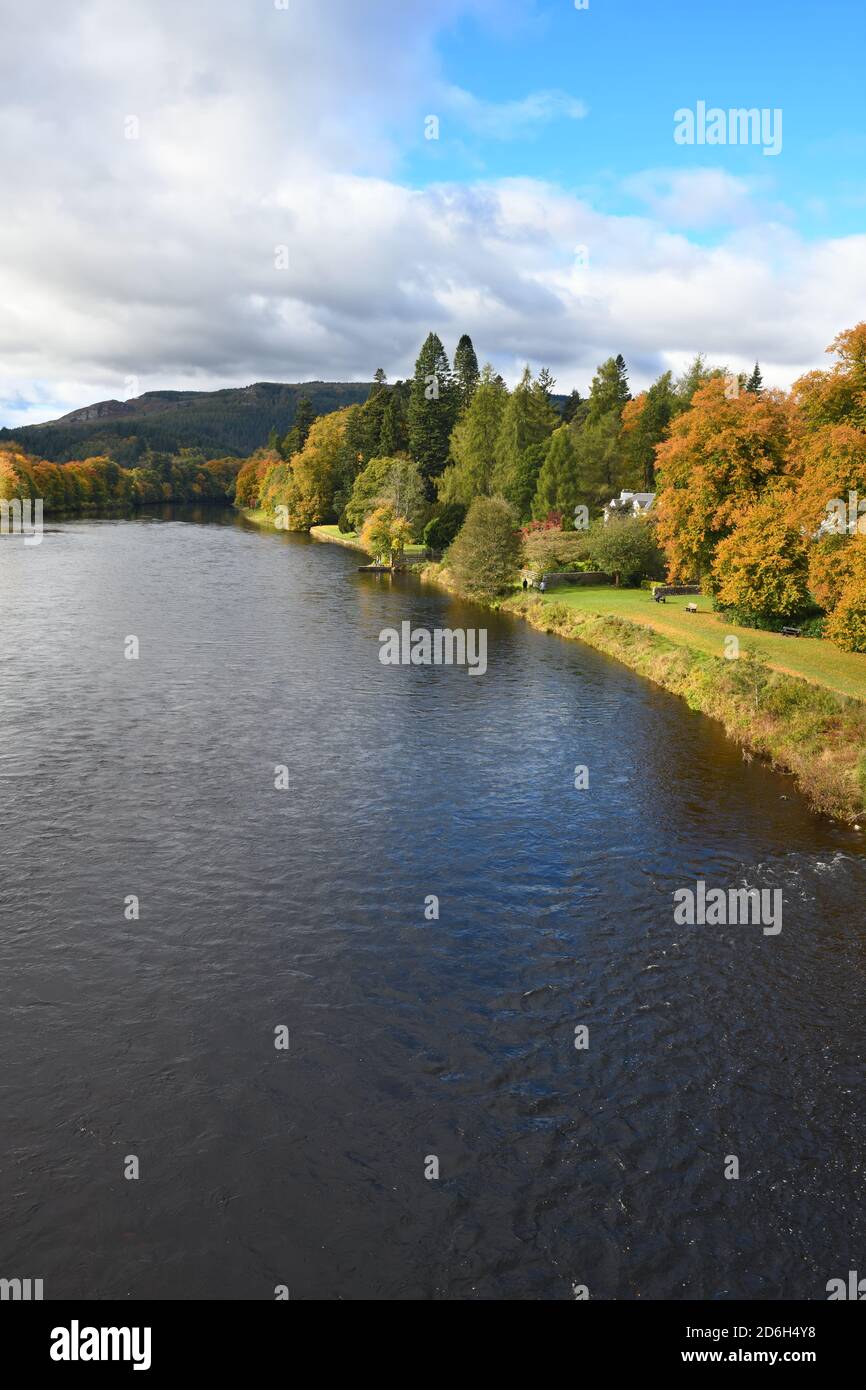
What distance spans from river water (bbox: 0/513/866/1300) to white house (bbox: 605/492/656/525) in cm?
4662

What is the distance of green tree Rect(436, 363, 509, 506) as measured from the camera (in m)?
102

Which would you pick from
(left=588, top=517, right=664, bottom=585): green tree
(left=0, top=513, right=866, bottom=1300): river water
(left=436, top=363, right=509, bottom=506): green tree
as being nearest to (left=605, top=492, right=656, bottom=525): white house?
(left=588, top=517, right=664, bottom=585): green tree

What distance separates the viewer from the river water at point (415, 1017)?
13.4 m

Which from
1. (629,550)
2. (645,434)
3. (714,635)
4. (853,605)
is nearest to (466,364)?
(645,434)

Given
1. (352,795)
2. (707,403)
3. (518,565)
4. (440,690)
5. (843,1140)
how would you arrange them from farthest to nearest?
(518,565) < (707,403) < (440,690) < (352,795) < (843,1140)

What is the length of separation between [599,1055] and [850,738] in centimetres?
1995

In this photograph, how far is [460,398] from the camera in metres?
130

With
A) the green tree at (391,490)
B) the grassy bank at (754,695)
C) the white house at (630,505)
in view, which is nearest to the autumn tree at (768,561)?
the grassy bank at (754,695)

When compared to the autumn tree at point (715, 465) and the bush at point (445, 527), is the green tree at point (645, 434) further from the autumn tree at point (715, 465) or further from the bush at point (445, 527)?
the autumn tree at point (715, 465)

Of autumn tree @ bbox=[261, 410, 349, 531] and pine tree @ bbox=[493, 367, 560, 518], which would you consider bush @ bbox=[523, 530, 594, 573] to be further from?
autumn tree @ bbox=[261, 410, 349, 531]

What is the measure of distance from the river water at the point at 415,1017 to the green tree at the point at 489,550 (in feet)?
123

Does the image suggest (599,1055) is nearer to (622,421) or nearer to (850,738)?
(850,738)

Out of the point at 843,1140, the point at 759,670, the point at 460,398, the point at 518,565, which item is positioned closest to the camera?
the point at 843,1140

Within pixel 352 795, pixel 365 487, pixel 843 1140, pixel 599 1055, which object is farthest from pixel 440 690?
pixel 365 487
